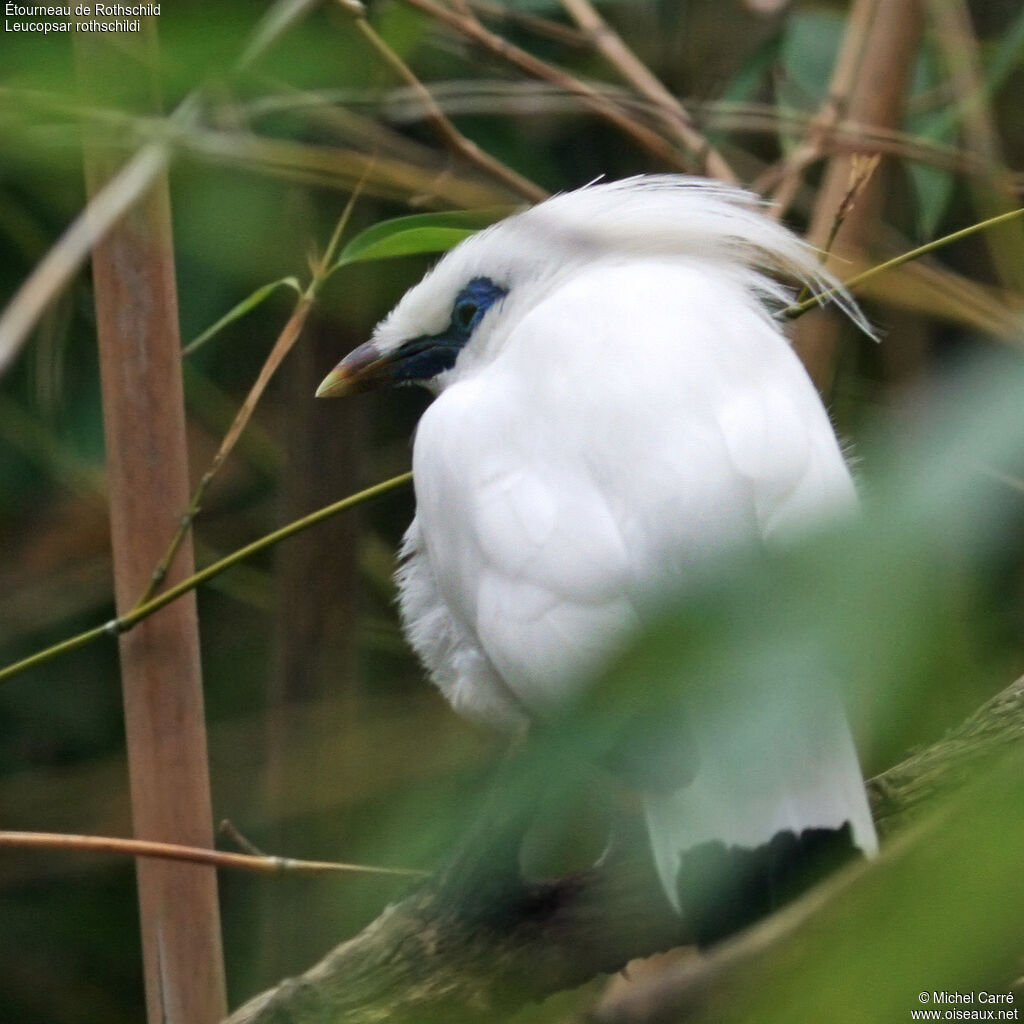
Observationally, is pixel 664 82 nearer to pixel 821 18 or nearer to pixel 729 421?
pixel 821 18

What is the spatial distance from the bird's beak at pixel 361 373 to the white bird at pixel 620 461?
143 millimetres

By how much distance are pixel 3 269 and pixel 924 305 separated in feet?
5.41

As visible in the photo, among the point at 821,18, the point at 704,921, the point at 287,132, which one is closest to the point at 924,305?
the point at 821,18

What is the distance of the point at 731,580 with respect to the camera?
383 millimetres

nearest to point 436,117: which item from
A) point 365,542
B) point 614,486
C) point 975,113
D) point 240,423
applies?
point 240,423

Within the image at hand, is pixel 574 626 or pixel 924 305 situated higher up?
pixel 924 305

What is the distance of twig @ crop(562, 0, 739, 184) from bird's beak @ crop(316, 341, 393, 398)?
70cm

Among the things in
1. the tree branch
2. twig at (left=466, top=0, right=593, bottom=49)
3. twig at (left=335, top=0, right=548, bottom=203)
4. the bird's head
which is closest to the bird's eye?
the bird's head

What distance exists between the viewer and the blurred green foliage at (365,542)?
0.36 meters

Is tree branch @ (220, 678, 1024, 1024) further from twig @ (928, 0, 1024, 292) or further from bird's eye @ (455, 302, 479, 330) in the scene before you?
twig @ (928, 0, 1024, 292)

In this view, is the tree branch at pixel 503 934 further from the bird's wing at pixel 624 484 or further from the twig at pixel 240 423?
the twig at pixel 240 423

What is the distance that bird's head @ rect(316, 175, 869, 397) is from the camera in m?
1.51

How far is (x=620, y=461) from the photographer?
3.83 feet

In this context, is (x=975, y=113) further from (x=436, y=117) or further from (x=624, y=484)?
(x=624, y=484)
